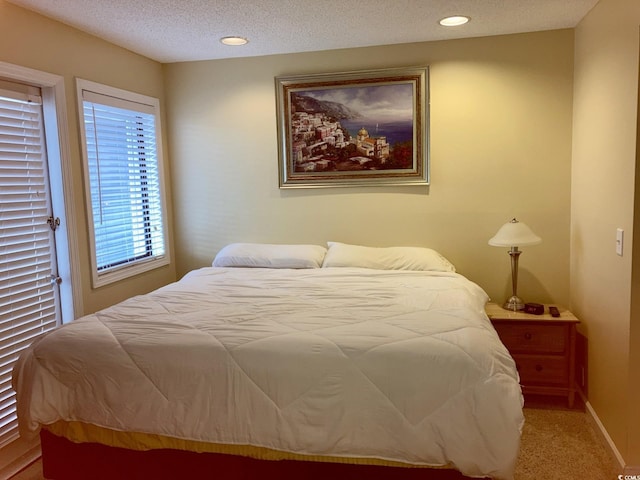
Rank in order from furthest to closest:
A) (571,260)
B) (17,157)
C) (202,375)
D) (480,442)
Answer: (571,260) < (17,157) < (202,375) < (480,442)

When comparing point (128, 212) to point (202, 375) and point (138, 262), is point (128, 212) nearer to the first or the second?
point (138, 262)

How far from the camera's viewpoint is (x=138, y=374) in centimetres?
209

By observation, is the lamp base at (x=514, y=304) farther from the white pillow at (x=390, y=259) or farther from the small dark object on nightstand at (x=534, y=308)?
the white pillow at (x=390, y=259)

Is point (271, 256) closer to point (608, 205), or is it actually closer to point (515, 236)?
point (515, 236)

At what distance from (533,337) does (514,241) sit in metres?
0.62

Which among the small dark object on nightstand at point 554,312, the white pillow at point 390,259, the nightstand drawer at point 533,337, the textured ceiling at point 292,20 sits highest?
the textured ceiling at point 292,20

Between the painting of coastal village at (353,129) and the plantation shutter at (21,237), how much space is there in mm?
1784

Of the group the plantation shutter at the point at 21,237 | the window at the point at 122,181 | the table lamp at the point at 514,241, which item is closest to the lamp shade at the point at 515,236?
the table lamp at the point at 514,241

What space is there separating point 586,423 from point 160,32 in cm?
359

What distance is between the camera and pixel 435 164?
3.61 meters

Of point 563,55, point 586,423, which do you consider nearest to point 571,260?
point 586,423

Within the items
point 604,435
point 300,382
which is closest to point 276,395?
point 300,382

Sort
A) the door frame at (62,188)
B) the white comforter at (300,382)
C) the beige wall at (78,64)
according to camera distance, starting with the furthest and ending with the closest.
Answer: the door frame at (62,188), the beige wall at (78,64), the white comforter at (300,382)

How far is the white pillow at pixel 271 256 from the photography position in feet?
11.7
